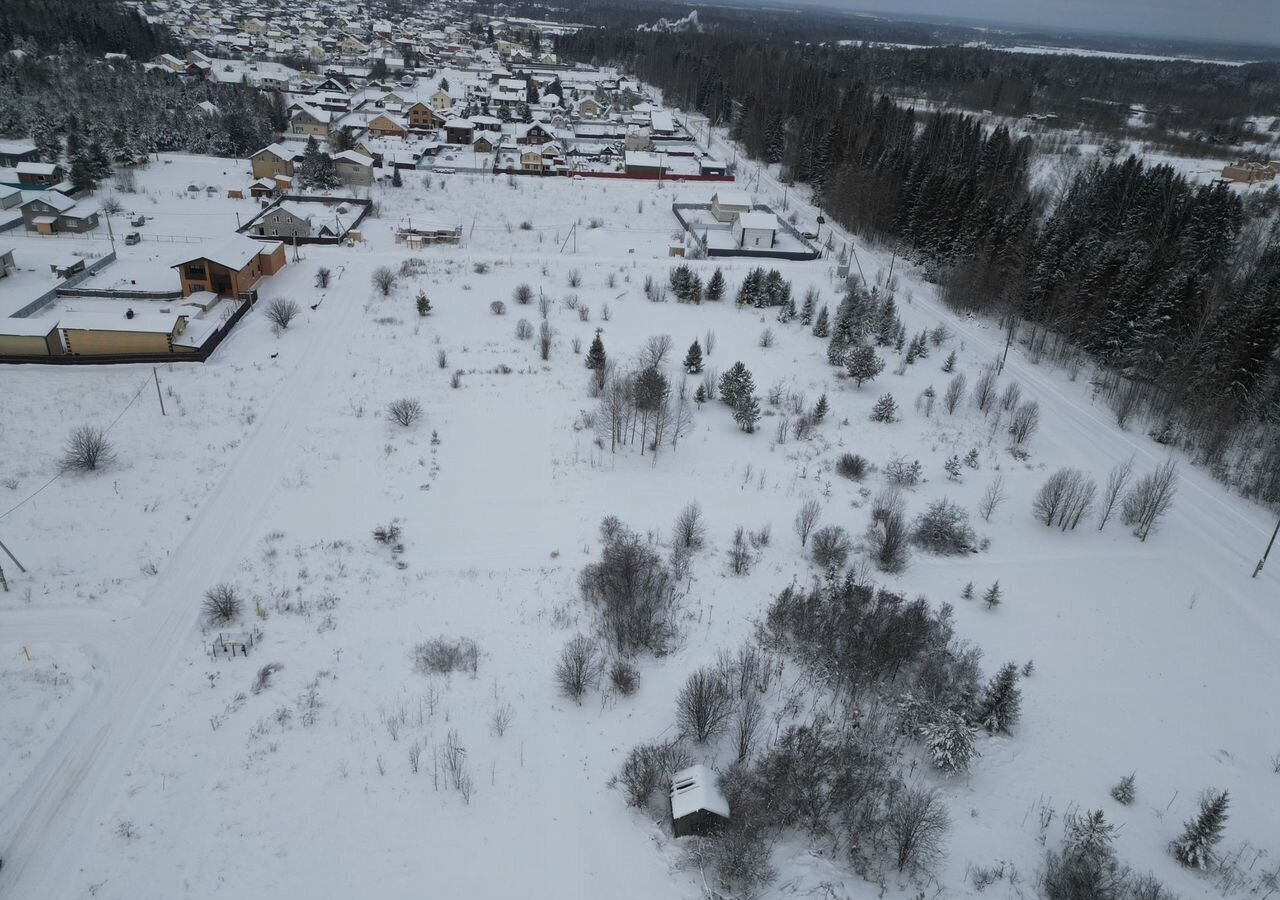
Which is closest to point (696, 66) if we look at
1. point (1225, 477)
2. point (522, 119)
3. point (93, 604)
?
point (522, 119)

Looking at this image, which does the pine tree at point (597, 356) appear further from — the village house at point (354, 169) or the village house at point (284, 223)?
the village house at point (354, 169)

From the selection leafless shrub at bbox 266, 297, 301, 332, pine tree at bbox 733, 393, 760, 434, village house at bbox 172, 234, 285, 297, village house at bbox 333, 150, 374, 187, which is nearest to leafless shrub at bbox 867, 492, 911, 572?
pine tree at bbox 733, 393, 760, 434

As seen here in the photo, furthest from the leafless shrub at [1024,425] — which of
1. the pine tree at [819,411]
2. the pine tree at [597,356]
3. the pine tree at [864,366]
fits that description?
the pine tree at [597,356]

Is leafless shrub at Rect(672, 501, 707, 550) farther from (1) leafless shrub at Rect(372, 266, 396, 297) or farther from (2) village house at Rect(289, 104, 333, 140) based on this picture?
(2) village house at Rect(289, 104, 333, 140)

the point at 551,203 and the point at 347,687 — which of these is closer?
the point at 347,687

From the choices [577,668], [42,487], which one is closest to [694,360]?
[577,668]

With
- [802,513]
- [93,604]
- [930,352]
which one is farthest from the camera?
[930,352]

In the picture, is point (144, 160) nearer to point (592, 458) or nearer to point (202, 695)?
point (592, 458)

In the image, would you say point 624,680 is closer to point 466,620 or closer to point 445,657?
point 445,657
